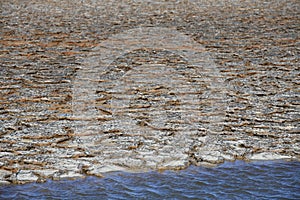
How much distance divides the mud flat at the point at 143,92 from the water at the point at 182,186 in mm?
162

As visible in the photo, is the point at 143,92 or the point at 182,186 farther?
the point at 143,92

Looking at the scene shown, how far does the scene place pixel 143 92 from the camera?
25.5 ft

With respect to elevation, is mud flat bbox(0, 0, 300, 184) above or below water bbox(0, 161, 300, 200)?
above

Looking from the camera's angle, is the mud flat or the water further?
the mud flat

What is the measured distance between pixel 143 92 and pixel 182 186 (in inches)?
119

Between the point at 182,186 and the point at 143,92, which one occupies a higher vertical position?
the point at 143,92

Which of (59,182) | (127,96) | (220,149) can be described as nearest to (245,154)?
(220,149)

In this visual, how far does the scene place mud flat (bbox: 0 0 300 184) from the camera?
5.60m

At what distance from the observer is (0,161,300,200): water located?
472 centimetres

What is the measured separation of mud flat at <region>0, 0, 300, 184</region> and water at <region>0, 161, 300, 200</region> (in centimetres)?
16

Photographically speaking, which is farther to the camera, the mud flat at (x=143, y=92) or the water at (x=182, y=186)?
the mud flat at (x=143, y=92)

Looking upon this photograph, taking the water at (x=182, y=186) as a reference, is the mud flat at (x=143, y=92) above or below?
above

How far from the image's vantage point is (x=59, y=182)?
495cm

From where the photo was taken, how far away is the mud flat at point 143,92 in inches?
221
